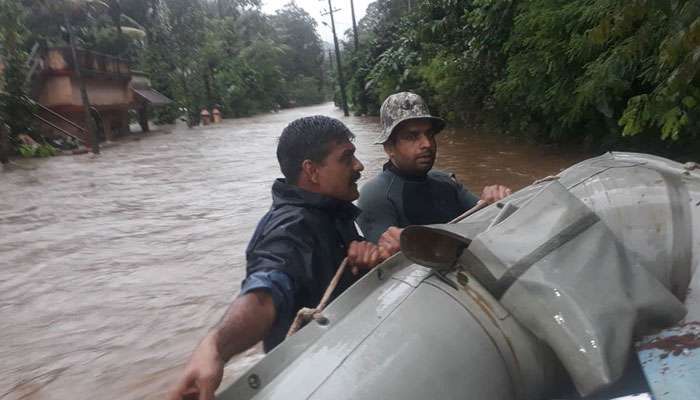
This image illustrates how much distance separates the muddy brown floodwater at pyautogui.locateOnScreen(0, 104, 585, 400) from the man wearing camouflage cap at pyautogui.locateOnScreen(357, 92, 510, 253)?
134 cm

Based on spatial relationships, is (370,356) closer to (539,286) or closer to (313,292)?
(539,286)

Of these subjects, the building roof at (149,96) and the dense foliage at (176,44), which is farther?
the building roof at (149,96)

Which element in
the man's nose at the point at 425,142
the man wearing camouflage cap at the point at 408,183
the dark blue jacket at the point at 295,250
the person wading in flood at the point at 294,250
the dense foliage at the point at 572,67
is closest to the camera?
the person wading in flood at the point at 294,250

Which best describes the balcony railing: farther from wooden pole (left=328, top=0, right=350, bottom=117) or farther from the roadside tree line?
wooden pole (left=328, top=0, right=350, bottom=117)

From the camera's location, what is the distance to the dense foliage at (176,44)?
24453 mm

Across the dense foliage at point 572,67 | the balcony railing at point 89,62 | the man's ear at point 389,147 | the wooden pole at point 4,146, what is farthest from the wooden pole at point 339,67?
the man's ear at point 389,147

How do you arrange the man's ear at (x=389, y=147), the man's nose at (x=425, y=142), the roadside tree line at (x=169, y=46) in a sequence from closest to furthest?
1. the man's nose at (x=425, y=142)
2. the man's ear at (x=389, y=147)
3. the roadside tree line at (x=169, y=46)

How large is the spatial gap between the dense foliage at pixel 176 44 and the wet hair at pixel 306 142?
1745cm

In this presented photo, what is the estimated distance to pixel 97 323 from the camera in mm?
4637

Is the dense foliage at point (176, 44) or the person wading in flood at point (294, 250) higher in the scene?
the dense foliage at point (176, 44)

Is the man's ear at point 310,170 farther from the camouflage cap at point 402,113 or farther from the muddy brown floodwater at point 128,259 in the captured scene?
the muddy brown floodwater at point 128,259

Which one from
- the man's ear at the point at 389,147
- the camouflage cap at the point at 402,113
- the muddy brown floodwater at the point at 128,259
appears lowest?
the muddy brown floodwater at the point at 128,259

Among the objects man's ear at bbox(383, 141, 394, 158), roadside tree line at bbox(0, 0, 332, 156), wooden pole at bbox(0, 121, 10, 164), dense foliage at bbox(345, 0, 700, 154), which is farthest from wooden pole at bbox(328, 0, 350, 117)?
man's ear at bbox(383, 141, 394, 158)

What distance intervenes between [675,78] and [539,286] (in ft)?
9.09
